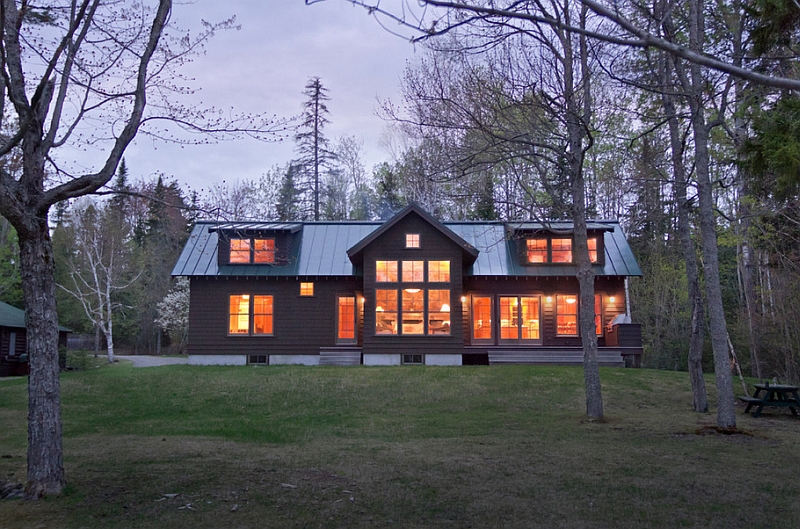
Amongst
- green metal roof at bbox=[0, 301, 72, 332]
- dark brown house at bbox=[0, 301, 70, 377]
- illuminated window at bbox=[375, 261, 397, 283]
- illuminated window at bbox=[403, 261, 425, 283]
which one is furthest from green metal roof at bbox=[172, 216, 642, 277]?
green metal roof at bbox=[0, 301, 72, 332]

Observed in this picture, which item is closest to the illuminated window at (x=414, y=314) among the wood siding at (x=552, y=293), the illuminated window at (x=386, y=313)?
the illuminated window at (x=386, y=313)

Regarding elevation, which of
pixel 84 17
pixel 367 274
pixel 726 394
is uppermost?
pixel 84 17

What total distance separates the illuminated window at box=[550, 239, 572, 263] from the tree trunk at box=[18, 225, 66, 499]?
60.3 ft

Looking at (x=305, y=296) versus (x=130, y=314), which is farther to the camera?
(x=130, y=314)

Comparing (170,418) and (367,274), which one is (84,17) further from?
(367,274)

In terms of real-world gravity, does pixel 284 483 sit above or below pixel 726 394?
below

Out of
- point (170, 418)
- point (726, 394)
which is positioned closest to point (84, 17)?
point (170, 418)

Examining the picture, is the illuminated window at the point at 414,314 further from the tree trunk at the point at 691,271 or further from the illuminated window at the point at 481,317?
the tree trunk at the point at 691,271

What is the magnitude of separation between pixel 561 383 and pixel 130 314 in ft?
105

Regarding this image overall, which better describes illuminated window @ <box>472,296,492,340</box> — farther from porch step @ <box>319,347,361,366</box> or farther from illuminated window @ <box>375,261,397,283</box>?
porch step @ <box>319,347,361,366</box>

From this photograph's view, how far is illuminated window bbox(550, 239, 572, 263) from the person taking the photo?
22.5 meters

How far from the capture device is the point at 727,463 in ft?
25.8

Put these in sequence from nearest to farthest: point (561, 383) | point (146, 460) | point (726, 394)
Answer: point (146, 460), point (726, 394), point (561, 383)

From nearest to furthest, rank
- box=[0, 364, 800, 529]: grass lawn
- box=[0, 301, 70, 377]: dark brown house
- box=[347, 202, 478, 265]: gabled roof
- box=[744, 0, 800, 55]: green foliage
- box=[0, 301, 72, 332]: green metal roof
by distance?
1. box=[0, 364, 800, 529]: grass lawn
2. box=[744, 0, 800, 55]: green foliage
3. box=[347, 202, 478, 265]: gabled roof
4. box=[0, 301, 72, 332]: green metal roof
5. box=[0, 301, 70, 377]: dark brown house
